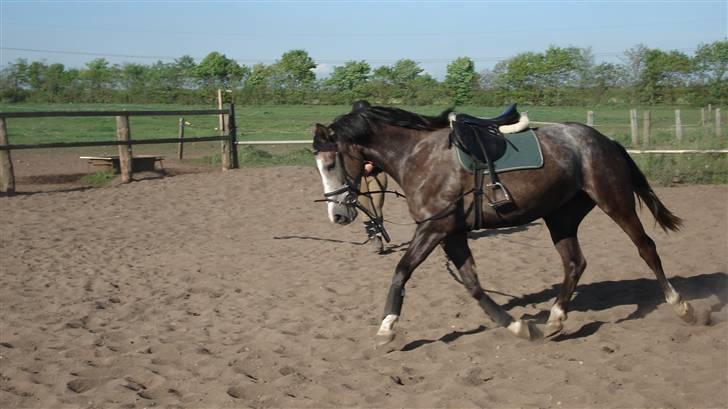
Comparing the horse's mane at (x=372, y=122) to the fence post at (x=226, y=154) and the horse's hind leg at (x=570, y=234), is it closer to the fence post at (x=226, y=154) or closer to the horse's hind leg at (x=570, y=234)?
the horse's hind leg at (x=570, y=234)

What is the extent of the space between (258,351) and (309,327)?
0.76 metres

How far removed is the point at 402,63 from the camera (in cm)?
7000

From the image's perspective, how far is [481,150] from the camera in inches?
224

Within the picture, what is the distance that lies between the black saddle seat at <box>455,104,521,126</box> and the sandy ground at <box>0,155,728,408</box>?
171 cm

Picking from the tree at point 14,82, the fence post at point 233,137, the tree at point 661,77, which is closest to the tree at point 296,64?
the tree at point 14,82

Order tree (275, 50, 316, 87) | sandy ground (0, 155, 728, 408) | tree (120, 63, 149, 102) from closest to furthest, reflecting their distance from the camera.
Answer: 1. sandy ground (0, 155, 728, 408)
2. tree (120, 63, 149, 102)
3. tree (275, 50, 316, 87)

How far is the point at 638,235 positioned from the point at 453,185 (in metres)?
1.73

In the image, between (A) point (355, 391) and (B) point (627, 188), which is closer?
(A) point (355, 391)

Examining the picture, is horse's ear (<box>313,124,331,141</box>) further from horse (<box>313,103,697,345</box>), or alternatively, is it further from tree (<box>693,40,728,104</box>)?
tree (<box>693,40,728,104</box>)

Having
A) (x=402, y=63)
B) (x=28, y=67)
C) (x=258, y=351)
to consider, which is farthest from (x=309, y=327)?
(x=402, y=63)

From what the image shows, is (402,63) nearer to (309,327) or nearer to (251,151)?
(251,151)

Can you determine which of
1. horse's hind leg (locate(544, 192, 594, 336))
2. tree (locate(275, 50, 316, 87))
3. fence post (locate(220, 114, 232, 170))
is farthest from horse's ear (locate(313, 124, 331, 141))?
tree (locate(275, 50, 316, 87))

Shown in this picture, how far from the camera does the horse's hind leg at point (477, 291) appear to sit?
5566mm

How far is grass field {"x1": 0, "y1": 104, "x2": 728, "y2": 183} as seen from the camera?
48.9ft
